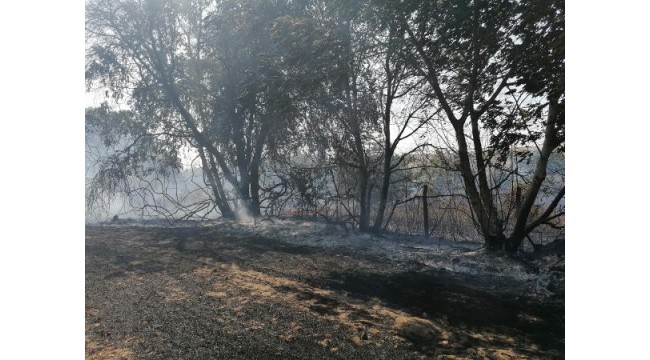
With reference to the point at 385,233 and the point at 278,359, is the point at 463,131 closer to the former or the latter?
the point at 385,233

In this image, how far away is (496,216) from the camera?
2656 mm

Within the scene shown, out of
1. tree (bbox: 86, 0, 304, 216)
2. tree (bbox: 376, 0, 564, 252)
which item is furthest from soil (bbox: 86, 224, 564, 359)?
tree (bbox: 86, 0, 304, 216)

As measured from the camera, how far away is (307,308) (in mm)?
1831

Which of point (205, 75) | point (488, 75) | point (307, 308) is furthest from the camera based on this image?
point (205, 75)

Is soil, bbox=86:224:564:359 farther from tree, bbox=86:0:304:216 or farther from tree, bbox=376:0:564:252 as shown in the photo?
tree, bbox=86:0:304:216

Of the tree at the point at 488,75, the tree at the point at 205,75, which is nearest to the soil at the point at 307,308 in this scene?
the tree at the point at 488,75

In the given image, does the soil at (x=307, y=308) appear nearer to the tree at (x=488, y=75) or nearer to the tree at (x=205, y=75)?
the tree at (x=488, y=75)

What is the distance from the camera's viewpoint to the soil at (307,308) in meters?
1.46

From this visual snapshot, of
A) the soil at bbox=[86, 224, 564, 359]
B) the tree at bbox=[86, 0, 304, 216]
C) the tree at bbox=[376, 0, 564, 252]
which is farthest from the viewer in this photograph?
the tree at bbox=[86, 0, 304, 216]

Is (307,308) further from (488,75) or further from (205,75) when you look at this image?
(205,75)

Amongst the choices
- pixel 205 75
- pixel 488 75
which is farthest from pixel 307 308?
pixel 205 75

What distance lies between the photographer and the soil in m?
1.46
